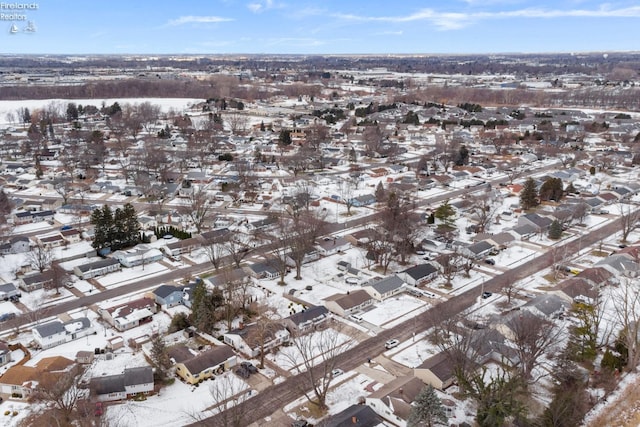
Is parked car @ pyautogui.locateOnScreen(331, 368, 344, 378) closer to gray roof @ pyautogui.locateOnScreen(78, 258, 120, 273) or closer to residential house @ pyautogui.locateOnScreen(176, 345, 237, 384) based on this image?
residential house @ pyautogui.locateOnScreen(176, 345, 237, 384)

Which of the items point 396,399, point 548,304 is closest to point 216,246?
point 396,399

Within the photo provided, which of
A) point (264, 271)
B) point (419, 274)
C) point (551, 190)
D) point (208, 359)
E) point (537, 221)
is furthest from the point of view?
point (551, 190)

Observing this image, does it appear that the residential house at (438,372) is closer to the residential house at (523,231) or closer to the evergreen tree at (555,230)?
the residential house at (523,231)

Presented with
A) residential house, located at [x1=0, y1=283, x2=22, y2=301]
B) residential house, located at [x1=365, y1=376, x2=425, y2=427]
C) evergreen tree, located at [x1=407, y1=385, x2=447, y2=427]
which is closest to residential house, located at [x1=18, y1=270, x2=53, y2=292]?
residential house, located at [x1=0, y1=283, x2=22, y2=301]

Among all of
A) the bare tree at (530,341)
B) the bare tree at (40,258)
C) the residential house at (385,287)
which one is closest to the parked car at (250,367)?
the residential house at (385,287)

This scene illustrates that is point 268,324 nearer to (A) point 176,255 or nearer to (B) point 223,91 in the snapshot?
(A) point 176,255

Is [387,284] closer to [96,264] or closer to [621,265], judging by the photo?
[621,265]

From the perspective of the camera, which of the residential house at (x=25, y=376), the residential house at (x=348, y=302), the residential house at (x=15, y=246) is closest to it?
the residential house at (x=25, y=376)
